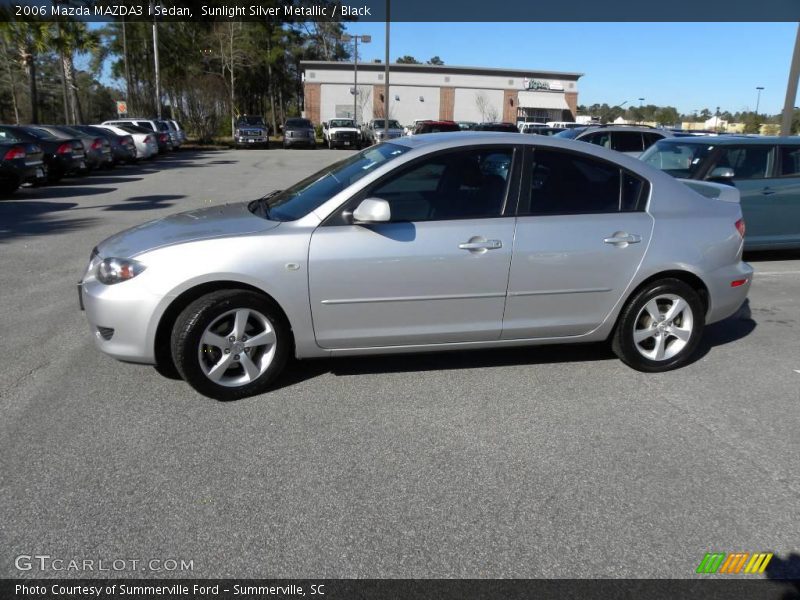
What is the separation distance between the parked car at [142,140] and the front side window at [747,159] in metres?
22.6

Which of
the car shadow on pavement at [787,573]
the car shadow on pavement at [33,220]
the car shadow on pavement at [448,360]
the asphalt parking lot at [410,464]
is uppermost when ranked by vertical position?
the car shadow on pavement at [33,220]

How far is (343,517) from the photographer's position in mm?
3018

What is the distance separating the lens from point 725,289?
4.91m

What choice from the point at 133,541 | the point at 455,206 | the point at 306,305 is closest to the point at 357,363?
the point at 306,305

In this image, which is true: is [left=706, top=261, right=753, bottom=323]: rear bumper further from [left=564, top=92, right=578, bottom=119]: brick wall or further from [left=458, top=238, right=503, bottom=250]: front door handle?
[left=564, top=92, right=578, bottom=119]: brick wall

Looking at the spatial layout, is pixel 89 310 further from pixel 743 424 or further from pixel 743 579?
pixel 743 424

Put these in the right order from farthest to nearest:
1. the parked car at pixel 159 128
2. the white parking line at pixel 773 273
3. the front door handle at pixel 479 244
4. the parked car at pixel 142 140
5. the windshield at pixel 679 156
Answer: the parked car at pixel 159 128
the parked car at pixel 142 140
the windshield at pixel 679 156
the white parking line at pixel 773 273
the front door handle at pixel 479 244

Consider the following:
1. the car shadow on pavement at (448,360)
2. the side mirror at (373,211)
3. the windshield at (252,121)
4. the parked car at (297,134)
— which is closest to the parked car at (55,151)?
the car shadow on pavement at (448,360)

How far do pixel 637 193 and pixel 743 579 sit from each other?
276cm

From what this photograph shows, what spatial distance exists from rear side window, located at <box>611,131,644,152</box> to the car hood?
1356 centimetres

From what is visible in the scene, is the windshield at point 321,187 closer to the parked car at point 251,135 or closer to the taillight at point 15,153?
the taillight at point 15,153

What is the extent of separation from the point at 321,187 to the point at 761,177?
21.2 ft

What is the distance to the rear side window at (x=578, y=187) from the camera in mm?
4512

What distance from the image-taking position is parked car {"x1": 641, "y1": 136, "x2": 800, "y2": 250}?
839 centimetres
